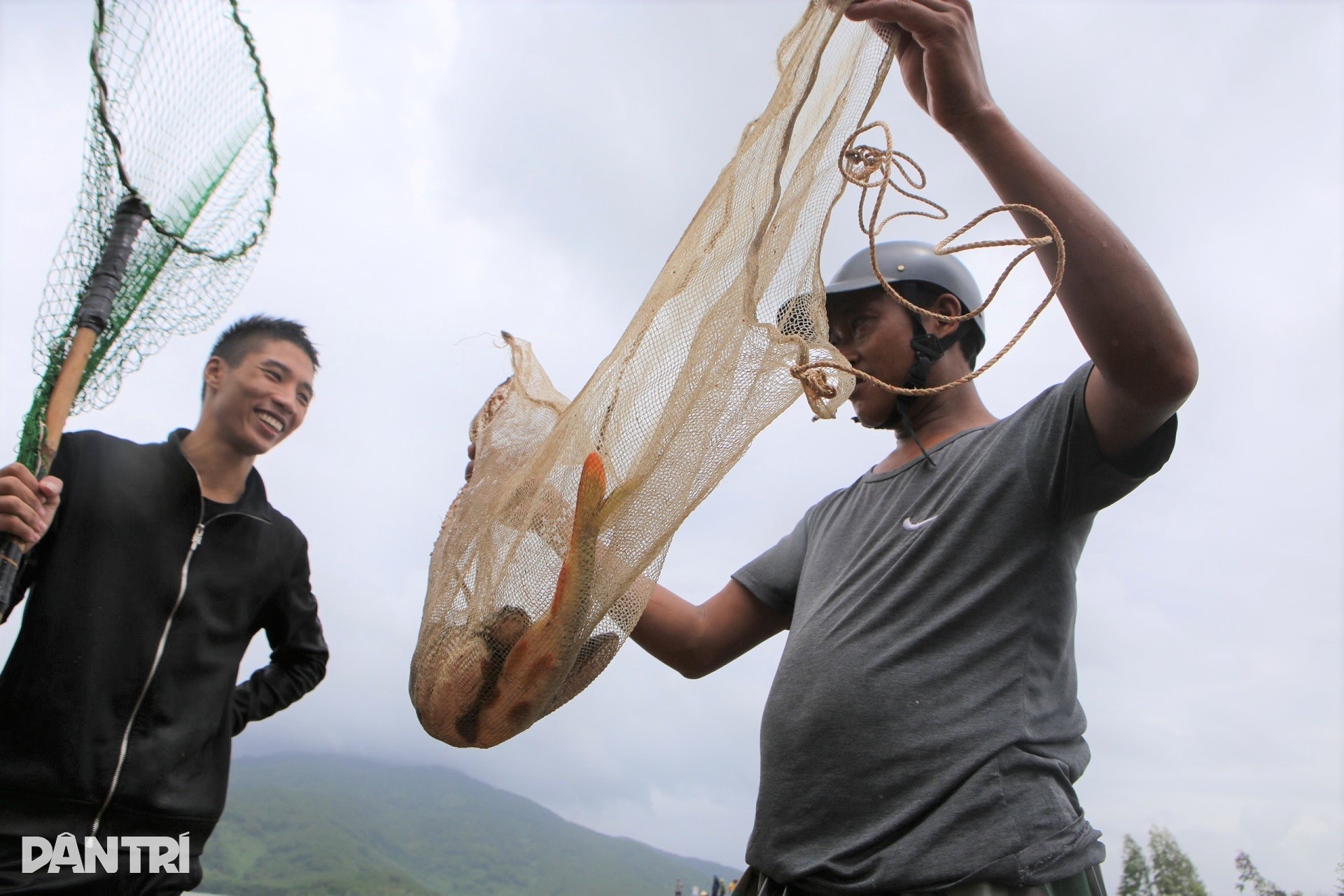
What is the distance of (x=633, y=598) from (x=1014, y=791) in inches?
26.2

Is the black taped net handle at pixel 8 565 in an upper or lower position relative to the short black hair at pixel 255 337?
lower

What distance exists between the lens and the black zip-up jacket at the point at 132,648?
194cm

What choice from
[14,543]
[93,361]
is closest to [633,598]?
[14,543]

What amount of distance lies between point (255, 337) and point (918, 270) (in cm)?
226

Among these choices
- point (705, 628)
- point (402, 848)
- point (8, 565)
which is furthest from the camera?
point (402, 848)

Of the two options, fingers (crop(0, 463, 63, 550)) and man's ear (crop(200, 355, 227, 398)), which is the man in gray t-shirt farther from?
man's ear (crop(200, 355, 227, 398))

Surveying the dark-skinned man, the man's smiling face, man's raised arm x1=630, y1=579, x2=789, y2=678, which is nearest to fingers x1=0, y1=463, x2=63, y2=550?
the man's smiling face

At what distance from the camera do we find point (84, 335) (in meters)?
2.03

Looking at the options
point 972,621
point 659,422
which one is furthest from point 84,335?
point 972,621

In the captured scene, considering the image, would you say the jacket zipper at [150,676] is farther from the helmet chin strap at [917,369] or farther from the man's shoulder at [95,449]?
the helmet chin strap at [917,369]

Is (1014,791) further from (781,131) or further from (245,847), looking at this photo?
(245,847)

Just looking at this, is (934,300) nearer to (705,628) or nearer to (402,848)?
(705,628)

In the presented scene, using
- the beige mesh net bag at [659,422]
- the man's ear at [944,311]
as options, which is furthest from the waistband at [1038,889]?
the man's ear at [944,311]

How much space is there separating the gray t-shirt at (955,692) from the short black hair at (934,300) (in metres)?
0.65
